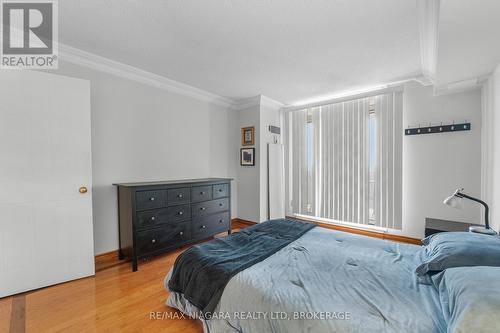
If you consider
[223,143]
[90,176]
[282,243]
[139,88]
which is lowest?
[282,243]

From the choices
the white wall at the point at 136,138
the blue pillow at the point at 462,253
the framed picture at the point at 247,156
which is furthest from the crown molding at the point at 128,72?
the blue pillow at the point at 462,253

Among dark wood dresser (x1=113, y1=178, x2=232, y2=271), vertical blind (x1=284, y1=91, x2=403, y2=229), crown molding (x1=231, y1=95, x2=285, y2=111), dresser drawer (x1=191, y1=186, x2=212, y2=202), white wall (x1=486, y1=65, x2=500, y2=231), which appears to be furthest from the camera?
crown molding (x1=231, y1=95, x2=285, y2=111)

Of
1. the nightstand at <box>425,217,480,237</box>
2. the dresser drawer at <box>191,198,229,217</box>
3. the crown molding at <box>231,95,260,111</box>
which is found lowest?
the nightstand at <box>425,217,480,237</box>

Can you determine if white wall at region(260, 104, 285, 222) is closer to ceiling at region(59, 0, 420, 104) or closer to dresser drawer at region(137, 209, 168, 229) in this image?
ceiling at region(59, 0, 420, 104)

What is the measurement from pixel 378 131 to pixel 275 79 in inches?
74.4

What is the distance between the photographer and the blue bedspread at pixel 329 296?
1060 millimetres

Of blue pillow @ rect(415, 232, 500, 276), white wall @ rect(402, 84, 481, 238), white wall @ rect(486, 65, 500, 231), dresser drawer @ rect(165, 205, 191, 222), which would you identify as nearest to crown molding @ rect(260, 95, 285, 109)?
white wall @ rect(402, 84, 481, 238)

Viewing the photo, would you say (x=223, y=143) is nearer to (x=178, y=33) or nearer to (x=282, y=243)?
(x=178, y=33)

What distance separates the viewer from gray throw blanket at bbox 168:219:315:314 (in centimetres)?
150

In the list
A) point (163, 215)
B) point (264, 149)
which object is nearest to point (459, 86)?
point (264, 149)

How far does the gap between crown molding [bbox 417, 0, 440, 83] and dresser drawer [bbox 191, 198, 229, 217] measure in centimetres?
319

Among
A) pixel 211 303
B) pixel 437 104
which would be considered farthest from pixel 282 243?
pixel 437 104

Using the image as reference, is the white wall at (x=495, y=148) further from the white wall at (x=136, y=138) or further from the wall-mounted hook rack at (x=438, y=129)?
the white wall at (x=136, y=138)

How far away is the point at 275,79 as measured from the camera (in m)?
3.37
